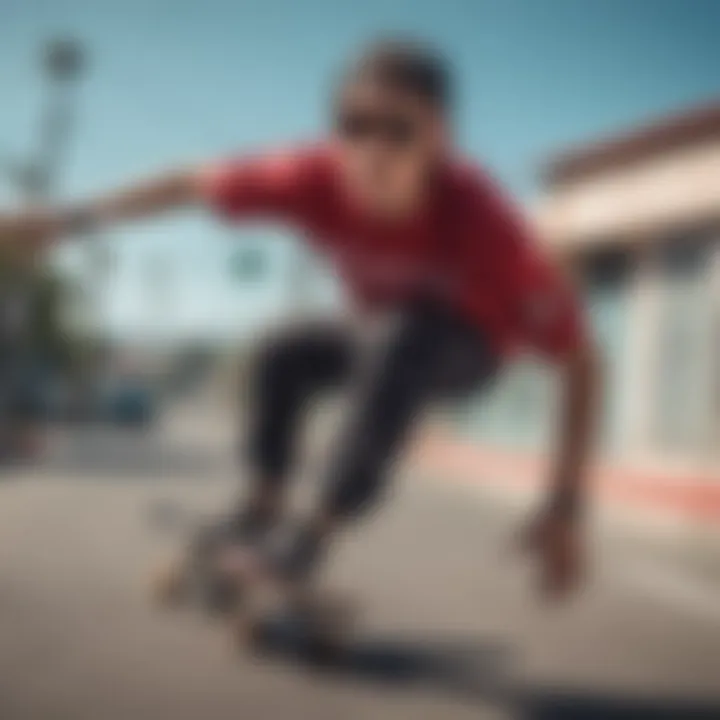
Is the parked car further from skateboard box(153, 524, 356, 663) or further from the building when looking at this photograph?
the building

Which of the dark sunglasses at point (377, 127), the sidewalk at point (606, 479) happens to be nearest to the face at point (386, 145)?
the dark sunglasses at point (377, 127)

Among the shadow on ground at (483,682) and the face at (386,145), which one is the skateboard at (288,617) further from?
the face at (386,145)

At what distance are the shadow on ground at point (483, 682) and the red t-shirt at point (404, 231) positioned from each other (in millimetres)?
536

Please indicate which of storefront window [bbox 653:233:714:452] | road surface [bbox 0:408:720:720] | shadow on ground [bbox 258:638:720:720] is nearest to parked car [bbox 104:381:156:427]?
road surface [bbox 0:408:720:720]

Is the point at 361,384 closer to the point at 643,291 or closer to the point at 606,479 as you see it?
the point at 606,479

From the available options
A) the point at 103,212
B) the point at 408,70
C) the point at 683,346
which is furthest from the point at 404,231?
the point at 683,346

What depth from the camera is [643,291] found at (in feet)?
4.68

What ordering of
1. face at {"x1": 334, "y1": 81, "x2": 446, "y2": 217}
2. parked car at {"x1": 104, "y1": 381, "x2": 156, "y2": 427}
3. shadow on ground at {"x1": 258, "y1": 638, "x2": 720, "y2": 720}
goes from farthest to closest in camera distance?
shadow on ground at {"x1": 258, "y1": 638, "x2": 720, "y2": 720}
parked car at {"x1": 104, "y1": 381, "x2": 156, "y2": 427}
face at {"x1": 334, "y1": 81, "x2": 446, "y2": 217}

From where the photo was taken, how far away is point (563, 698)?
1554 millimetres

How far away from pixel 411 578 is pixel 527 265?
2.47ft

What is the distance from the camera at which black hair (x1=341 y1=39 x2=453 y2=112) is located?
101 cm

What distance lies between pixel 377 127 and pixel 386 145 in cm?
2

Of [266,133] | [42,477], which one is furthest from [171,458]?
[266,133]

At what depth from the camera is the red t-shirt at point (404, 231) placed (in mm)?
1027
